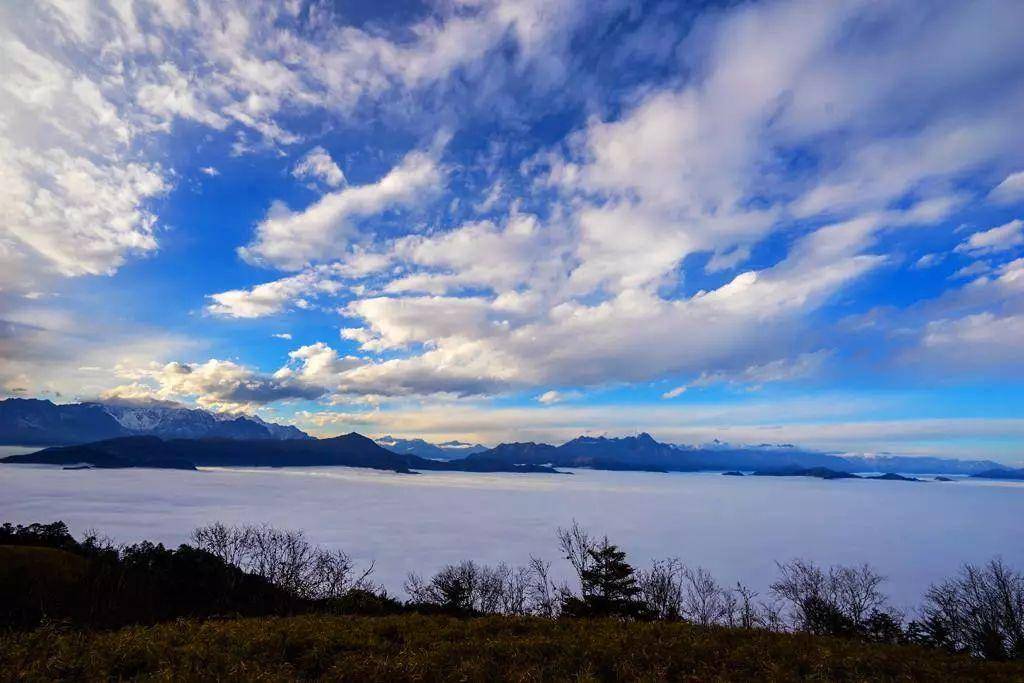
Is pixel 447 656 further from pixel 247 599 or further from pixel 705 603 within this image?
pixel 705 603

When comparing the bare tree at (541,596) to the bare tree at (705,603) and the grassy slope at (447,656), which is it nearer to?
the grassy slope at (447,656)

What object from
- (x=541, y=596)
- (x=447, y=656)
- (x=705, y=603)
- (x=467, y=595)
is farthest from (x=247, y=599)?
(x=705, y=603)

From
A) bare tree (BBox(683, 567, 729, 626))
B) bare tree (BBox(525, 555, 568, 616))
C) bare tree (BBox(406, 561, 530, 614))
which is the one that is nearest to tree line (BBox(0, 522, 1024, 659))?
bare tree (BBox(406, 561, 530, 614))

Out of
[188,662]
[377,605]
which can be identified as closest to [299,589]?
[377,605]

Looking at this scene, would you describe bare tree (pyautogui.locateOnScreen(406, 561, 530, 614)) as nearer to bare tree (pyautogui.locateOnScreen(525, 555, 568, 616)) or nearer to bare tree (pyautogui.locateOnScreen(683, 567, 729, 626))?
bare tree (pyautogui.locateOnScreen(525, 555, 568, 616))

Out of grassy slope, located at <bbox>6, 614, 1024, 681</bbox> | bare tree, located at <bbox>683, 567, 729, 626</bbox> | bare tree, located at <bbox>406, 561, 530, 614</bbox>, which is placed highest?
grassy slope, located at <bbox>6, 614, 1024, 681</bbox>

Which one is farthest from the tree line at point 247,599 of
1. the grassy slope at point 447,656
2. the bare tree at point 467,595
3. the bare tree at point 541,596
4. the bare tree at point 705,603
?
the bare tree at point 705,603

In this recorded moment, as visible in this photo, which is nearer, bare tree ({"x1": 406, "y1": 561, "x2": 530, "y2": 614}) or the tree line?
the tree line

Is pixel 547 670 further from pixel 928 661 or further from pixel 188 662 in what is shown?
pixel 928 661

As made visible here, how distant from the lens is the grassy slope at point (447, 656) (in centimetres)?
1023

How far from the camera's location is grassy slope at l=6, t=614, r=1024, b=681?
1023 centimetres

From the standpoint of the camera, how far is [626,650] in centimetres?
1229

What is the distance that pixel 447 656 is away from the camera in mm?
11406

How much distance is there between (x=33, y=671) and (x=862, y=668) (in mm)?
17528
